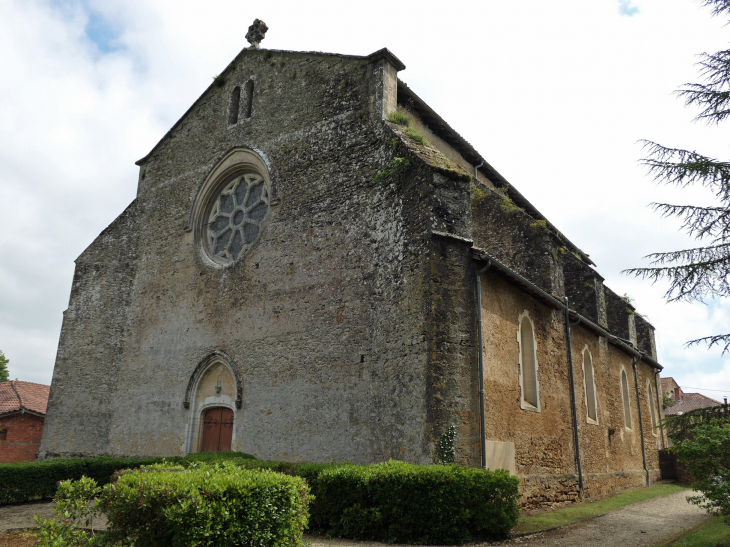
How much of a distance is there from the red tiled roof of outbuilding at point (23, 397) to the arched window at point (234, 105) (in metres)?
12.8

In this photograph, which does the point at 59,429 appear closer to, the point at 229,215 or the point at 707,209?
the point at 229,215

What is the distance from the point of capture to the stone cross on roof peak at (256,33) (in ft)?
54.2

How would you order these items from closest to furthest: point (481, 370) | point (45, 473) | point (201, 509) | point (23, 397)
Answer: point (201, 509), point (481, 370), point (45, 473), point (23, 397)

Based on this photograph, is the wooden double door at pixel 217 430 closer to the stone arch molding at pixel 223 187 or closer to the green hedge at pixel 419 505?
the stone arch molding at pixel 223 187

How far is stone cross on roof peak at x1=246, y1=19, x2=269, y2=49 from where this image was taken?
16516mm

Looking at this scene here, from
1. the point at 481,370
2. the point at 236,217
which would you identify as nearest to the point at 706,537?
the point at 481,370

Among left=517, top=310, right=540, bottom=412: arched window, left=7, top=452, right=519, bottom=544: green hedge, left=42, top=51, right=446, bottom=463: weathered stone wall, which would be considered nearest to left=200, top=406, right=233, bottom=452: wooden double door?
left=42, top=51, right=446, bottom=463: weathered stone wall

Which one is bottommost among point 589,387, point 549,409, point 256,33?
point 549,409

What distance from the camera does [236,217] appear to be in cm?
1523

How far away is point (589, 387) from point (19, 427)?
21.1 m

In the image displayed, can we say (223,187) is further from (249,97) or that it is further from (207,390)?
(207,390)

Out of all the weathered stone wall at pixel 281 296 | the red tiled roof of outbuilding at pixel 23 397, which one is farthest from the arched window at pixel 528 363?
the red tiled roof of outbuilding at pixel 23 397

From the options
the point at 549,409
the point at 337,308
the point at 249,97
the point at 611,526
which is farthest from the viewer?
the point at 249,97

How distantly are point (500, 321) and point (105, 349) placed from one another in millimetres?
12081
